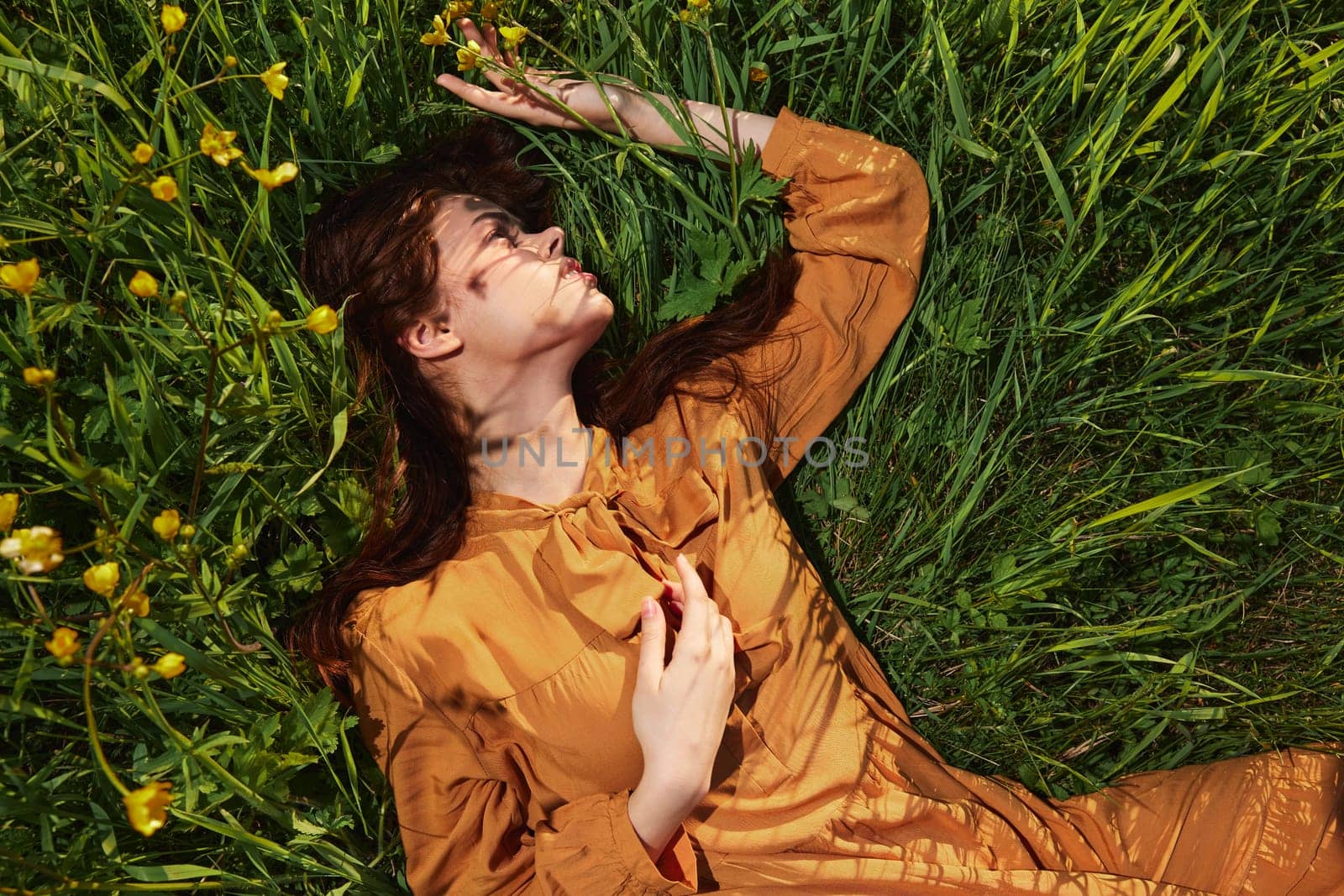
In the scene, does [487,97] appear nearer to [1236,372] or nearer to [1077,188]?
[1077,188]

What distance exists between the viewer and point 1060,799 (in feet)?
8.54

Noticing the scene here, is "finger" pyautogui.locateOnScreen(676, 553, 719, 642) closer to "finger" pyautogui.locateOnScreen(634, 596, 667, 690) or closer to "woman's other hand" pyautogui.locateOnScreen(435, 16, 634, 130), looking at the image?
"finger" pyautogui.locateOnScreen(634, 596, 667, 690)

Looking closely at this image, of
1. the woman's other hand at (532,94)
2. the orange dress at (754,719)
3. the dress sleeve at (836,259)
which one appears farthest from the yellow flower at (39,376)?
the dress sleeve at (836,259)

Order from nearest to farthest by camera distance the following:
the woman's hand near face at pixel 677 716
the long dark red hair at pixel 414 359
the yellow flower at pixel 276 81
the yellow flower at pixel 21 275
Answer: the yellow flower at pixel 21 275
the yellow flower at pixel 276 81
the woman's hand near face at pixel 677 716
the long dark red hair at pixel 414 359

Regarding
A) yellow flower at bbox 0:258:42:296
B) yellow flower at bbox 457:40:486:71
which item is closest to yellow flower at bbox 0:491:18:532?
yellow flower at bbox 0:258:42:296

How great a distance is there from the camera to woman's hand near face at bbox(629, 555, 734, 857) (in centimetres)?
206

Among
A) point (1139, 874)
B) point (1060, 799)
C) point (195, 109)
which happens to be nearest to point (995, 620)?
point (1060, 799)

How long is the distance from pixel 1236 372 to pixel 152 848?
311cm

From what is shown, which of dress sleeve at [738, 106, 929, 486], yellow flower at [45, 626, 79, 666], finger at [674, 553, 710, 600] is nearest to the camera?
yellow flower at [45, 626, 79, 666]

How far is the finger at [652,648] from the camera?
2096mm

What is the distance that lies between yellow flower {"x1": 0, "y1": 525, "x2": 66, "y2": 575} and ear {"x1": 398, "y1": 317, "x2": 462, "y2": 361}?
103 centimetres

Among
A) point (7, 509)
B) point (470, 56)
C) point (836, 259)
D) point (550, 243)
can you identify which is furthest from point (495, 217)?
point (7, 509)

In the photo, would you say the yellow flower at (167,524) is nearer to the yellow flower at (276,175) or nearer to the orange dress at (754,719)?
the yellow flower at (276,175)

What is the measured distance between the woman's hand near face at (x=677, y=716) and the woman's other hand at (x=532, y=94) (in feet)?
4.48
